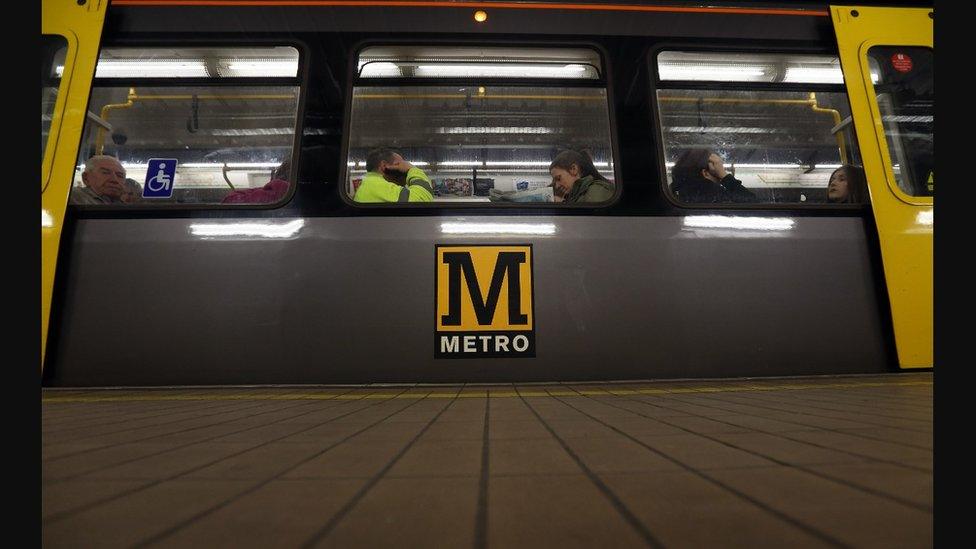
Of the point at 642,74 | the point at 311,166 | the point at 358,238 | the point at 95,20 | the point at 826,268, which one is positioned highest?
the point at 95,20

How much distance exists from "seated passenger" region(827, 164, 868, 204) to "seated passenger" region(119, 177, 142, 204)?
453 cm

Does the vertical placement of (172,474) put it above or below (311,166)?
below

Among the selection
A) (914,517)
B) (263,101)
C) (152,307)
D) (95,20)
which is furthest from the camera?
(263,101)

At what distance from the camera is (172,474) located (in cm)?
99

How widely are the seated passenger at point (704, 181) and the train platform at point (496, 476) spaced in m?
1.52

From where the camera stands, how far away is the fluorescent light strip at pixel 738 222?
2863mm

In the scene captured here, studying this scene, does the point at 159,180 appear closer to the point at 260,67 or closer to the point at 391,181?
the point at 260,67

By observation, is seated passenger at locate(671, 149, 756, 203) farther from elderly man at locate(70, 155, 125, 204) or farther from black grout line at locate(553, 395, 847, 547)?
elderly man at locate(70, 155, 125, 204)

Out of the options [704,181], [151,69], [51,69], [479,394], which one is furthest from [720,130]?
[51,69]

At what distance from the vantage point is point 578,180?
3.09 meters

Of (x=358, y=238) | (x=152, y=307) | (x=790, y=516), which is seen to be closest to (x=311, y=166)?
(x=358, y=238)

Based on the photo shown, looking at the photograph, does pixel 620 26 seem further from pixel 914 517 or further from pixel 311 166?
pixel 914 517

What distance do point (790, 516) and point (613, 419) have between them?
0.86 metres

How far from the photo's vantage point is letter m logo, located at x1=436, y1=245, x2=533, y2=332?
2.72m
